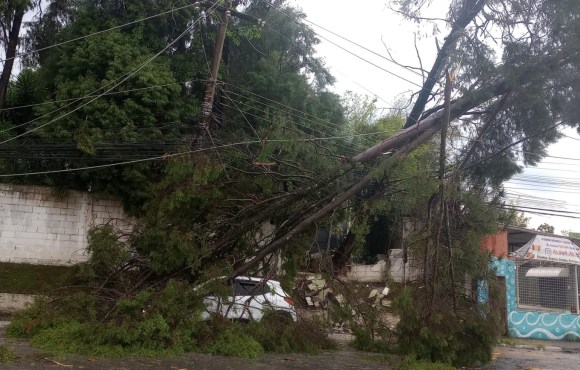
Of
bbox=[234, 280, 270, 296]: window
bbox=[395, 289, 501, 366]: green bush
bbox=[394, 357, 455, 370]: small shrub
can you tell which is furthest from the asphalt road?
bbox=[234, 280, 270, 296]: window

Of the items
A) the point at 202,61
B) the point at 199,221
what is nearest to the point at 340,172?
the point at 199,221

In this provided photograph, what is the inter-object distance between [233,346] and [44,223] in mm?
8975

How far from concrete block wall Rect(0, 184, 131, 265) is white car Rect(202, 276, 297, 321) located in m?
6.05

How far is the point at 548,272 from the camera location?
18.5 meters

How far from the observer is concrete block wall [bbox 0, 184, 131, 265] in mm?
15773

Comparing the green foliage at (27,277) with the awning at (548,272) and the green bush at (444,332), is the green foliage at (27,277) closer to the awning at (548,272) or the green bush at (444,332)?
the green bush at (444,332)

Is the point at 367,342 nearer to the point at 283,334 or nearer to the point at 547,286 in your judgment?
the point at 283,334

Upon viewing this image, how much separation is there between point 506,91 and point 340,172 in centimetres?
336

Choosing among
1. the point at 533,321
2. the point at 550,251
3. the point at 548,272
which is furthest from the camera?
the point at 548,272

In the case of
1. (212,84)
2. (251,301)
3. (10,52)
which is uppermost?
(10,52)

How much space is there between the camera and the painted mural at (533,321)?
17859mm

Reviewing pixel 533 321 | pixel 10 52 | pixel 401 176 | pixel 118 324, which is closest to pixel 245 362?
pixel 118 324

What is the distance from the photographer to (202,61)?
58.3 feet

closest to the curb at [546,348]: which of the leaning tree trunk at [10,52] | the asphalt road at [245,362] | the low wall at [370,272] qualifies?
the asphalt road at [245,362]
